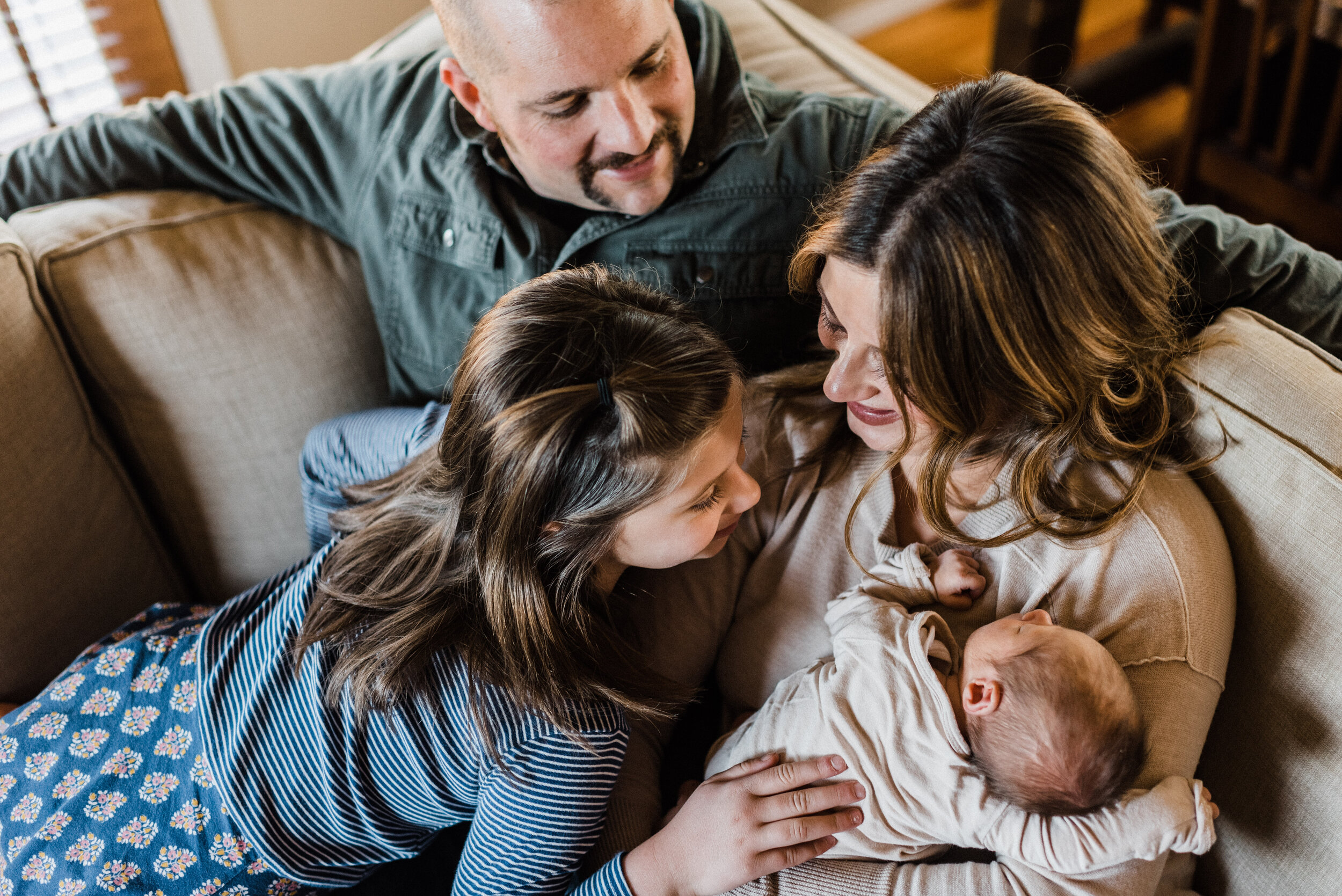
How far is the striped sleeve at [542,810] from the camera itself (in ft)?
3.20

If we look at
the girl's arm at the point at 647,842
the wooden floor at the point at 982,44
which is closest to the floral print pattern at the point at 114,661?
the girl's arm at the point at 647,842

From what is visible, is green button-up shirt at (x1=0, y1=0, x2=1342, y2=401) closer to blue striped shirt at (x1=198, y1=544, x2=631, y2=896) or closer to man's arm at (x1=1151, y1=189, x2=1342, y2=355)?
man's arm at (x1=1151, y1=189, x2=1342, y2=355)

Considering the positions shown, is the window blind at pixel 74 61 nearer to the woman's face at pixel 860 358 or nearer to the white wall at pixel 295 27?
the white wall at pixel 295 27

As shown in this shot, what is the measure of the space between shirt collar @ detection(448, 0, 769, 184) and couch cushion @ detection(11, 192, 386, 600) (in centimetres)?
31

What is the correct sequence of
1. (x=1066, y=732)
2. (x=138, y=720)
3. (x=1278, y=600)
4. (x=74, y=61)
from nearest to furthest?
(x=1066, y=732)
(x=1278, y=600)
(x=138, y=720)
(x=74, y=61)

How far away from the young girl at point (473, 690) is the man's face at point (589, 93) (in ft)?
0.81

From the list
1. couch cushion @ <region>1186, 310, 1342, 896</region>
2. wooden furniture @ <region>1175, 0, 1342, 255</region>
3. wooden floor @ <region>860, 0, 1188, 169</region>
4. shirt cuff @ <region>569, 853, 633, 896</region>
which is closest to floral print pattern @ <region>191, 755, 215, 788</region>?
shirt cuff @ <region>569, 853, 633, 896</region>

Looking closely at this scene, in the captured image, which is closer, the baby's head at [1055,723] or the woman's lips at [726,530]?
the baby's head at [1055,723]

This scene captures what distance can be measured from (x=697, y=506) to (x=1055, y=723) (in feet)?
1.27

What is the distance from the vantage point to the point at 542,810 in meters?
0.97

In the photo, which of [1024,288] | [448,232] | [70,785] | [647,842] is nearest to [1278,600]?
[1024,288]

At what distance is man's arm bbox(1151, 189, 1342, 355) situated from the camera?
3.38 ft

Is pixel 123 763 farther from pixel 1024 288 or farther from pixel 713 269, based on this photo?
pixel 1024 288

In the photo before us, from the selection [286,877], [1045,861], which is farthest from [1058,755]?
[286,877]
